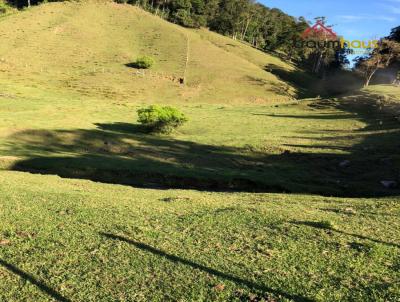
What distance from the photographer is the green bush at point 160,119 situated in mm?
37938

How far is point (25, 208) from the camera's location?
44.9 ft

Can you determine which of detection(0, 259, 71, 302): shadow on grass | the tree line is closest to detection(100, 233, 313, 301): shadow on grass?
detection(0, 259, 71, 302): shadow on grass

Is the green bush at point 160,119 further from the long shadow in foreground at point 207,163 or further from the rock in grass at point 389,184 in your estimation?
the rock in grass at point 389,184

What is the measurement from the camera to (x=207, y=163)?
27.5 metres

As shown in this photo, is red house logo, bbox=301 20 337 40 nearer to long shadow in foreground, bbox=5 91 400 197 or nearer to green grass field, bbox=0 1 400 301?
green grass field, bbox=0 1 400 301

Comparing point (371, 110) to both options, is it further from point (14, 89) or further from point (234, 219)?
point (14, 89)

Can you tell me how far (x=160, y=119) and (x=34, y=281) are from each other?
29801 mm

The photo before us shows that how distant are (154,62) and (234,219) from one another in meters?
77.7

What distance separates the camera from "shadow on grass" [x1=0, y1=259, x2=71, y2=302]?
25.9 feet

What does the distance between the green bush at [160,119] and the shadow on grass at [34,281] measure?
95.1ft

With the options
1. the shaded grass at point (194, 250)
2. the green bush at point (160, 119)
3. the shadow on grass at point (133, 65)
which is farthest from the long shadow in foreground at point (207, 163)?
the shadow on grass at point (133, 65)

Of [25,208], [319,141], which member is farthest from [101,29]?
[25,208]

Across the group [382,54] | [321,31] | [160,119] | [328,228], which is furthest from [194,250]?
[321,31]

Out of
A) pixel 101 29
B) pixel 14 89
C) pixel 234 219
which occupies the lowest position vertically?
pixel 14 89
